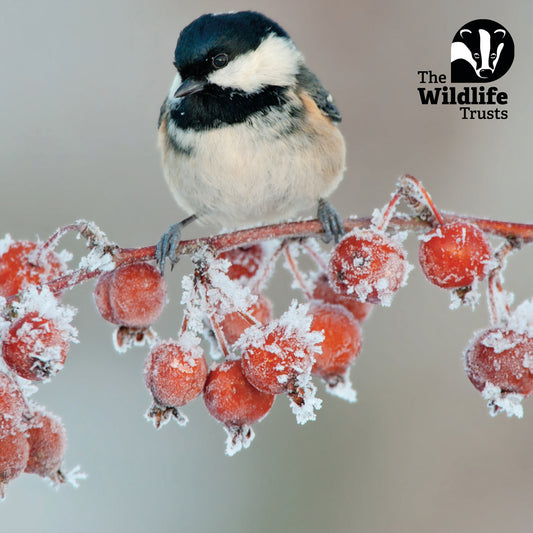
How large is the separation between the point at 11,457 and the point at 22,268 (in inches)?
14.0

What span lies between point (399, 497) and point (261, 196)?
4.98 ft

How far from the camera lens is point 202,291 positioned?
1.07 m

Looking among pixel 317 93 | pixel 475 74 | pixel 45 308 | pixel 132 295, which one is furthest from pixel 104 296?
pixel 475 74

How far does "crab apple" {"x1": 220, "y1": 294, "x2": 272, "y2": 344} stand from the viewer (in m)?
1.18

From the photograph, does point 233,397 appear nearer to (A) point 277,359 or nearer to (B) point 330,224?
(A) point 277,359

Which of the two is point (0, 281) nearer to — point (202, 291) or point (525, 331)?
point (202, 291)

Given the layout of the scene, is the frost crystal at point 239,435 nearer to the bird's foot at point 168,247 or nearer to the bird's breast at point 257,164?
the bird's foot at point 168,247

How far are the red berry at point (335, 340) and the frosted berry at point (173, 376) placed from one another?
23 cm

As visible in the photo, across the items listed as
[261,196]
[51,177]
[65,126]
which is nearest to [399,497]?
[261,196]

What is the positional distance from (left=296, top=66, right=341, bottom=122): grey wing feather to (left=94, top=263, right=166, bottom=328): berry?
0.93m

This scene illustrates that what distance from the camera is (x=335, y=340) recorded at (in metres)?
1.18

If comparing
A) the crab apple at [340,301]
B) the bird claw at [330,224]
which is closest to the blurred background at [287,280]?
the bird claw at [330,224]

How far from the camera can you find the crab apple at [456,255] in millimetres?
1059

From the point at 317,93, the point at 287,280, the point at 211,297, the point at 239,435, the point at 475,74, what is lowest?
the point at 287,280
